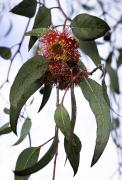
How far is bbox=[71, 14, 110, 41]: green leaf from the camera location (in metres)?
0.81

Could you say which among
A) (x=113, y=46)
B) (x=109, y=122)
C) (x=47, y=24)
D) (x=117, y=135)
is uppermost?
(x=47, y=24)

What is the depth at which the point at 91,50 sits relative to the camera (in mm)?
908

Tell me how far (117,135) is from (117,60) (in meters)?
0.30

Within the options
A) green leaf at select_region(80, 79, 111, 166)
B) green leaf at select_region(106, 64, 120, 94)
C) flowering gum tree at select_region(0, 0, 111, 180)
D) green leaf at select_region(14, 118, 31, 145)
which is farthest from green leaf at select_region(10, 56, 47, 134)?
green leaf at select_region(106, 64, 120, 94)

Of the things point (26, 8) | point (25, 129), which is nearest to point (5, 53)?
point (25, 129)

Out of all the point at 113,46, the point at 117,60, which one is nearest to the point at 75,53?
the point at 117,60

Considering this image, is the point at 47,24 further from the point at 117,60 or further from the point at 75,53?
the point at 117,60

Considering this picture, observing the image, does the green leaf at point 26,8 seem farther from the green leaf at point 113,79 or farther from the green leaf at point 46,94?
the green leaf at point 113,79

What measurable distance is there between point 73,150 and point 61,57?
17 cm

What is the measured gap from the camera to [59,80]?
855mm

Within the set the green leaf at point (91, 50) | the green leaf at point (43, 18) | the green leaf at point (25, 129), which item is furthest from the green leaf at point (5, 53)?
the green leaf at point (91, 50)

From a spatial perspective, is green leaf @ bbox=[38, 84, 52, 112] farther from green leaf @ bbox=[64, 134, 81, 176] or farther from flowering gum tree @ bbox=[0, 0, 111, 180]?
green leaf @ bbox=[64, 134, 81, 176]

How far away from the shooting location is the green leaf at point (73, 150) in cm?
80

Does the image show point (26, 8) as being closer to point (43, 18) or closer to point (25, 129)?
point (43, 18)
